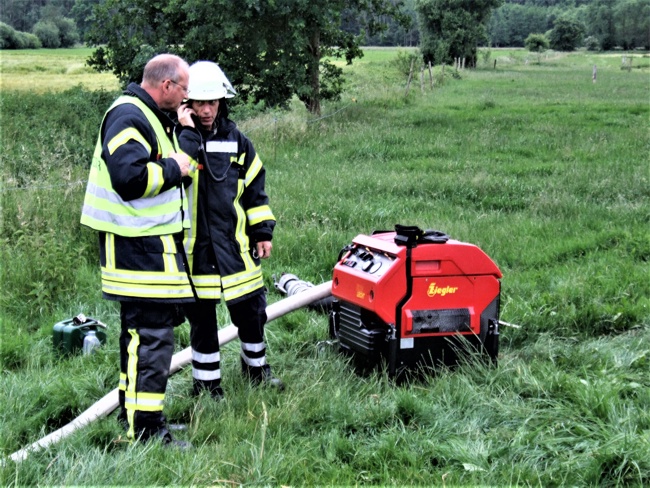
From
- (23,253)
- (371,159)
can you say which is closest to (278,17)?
(371,159)

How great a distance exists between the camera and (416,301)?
447 cm

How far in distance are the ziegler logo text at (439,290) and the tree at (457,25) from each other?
5763 centimetres

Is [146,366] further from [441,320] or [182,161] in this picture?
[441,320]

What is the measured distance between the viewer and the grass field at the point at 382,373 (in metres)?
3.44

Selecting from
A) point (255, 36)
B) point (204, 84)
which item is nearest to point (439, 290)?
point (204, 84)

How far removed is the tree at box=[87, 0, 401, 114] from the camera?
17828 millimetres

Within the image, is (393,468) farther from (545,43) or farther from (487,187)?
(545,43)

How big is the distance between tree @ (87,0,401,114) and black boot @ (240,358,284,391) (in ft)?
44.4

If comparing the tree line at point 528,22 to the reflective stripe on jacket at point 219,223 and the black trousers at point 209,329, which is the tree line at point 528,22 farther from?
the black trousers at point 209,329

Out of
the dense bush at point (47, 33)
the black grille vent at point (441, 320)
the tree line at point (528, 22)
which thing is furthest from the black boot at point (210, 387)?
the dense bush at point (47, 33)

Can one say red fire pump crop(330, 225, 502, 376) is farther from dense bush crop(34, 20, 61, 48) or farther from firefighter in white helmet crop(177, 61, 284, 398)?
dense bush crop(34, 20, 61, 48)

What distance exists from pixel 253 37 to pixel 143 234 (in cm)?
1562

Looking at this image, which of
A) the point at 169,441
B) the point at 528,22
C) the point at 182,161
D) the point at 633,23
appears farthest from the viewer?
the point at 528,22

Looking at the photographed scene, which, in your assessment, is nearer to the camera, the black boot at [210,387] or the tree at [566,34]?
the black boot at [210,387]
